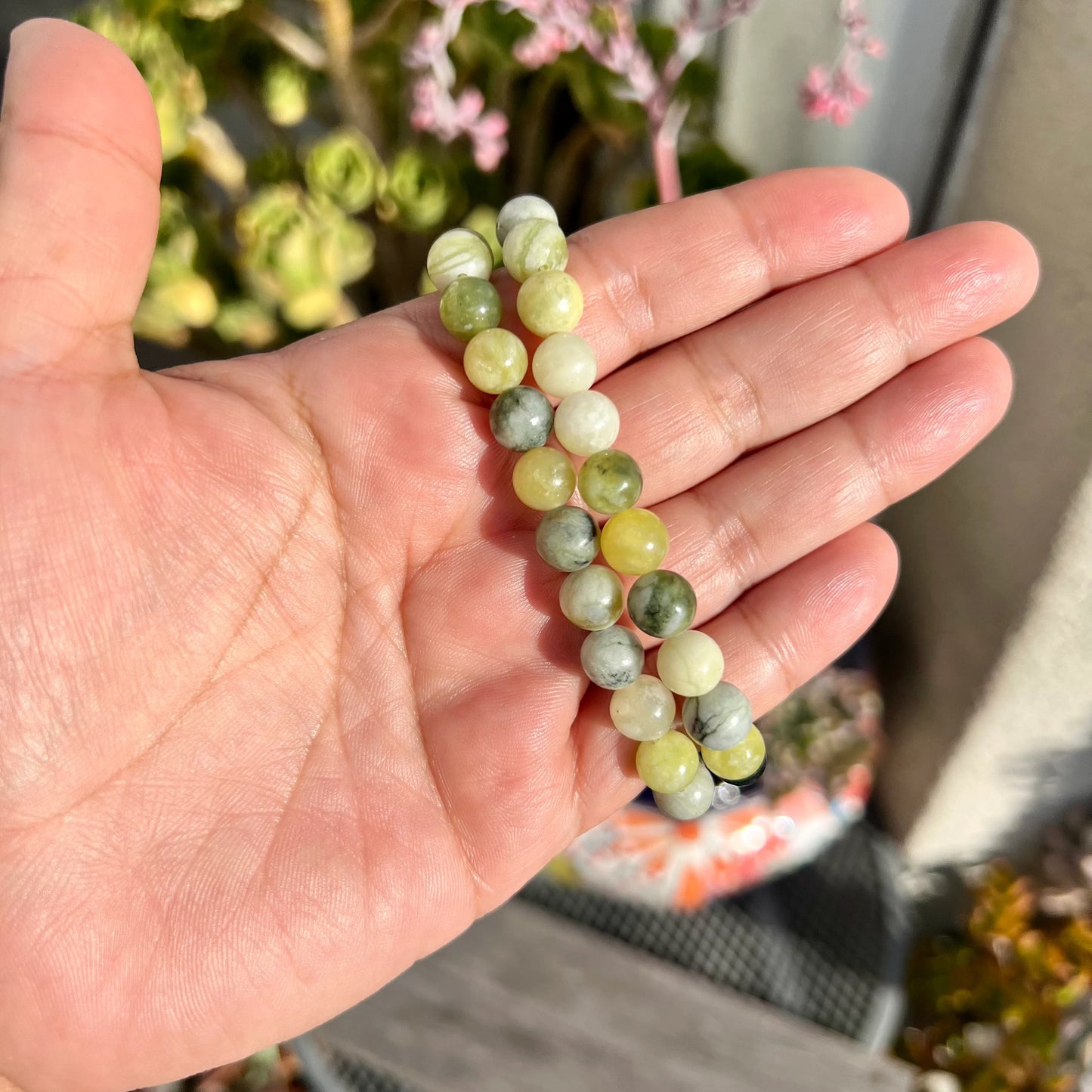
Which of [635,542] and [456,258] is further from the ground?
[456,258]

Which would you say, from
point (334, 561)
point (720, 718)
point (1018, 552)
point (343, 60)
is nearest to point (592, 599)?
point (720, 718)

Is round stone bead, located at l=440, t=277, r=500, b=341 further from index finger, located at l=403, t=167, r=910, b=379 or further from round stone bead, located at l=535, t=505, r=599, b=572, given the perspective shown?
round stone bead, located at l=535, t=505, r=599, b=572

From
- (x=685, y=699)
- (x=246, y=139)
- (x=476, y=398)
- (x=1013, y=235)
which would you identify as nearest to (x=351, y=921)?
(x=685, y=699)

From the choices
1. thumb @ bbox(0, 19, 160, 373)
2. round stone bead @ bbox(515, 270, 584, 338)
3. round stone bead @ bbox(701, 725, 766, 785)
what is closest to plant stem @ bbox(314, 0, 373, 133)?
thumb @ bbox(0, 19, 160, 373)

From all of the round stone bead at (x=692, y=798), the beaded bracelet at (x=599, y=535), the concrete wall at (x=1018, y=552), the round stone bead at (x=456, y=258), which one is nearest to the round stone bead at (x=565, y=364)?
the beaded bracelet at (x=599, y=535)

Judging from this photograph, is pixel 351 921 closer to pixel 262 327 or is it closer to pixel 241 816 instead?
pixel 241 816

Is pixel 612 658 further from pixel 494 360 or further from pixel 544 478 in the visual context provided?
pixel 494 360
